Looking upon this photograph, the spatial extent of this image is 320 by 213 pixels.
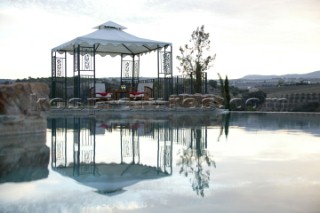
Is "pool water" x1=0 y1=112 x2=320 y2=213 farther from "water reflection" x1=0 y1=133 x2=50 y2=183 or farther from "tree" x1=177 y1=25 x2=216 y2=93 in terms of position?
"tree" x1=177 y1=25 x2=216 y2=93

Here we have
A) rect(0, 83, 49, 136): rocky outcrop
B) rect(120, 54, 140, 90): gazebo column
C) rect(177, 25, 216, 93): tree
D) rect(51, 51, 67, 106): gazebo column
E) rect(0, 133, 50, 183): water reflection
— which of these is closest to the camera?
rect(0, 133, 50, 183): water reflection

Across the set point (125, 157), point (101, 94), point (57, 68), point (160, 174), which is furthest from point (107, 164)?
point (57, 68)

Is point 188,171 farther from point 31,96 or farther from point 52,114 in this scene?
point 52,114

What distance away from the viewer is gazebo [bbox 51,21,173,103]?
14.7m

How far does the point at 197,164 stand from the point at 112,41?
1077 centimetres

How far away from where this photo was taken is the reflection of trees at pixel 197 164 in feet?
11.1

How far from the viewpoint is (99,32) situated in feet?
50.7

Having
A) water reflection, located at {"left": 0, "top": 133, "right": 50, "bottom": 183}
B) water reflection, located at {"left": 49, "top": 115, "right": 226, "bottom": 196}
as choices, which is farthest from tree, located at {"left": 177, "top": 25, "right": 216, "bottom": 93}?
water reflection, located at {"left": 0, "top": 133, "right": 50, "bottom": 183}

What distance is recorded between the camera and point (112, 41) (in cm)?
1450

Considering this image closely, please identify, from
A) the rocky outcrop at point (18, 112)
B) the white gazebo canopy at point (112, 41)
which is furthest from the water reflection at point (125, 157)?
the white gazebo canopy at point (112, 41)

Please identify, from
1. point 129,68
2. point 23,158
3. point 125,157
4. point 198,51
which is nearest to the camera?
point 23,158

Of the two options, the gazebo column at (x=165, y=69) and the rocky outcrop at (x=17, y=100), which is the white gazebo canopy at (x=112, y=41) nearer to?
the gazebo column at (x=165, y=69)

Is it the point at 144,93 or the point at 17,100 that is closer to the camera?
the point at 17,100

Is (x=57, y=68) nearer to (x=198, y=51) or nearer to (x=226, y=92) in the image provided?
(x=198, y=51)
